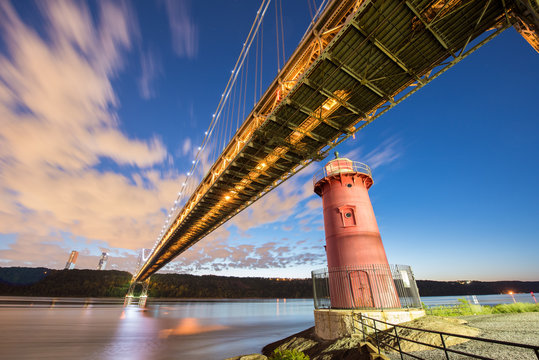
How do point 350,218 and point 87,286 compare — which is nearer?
point 350,218

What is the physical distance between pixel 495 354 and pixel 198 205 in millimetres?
21408

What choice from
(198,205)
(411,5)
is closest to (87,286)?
(198,205)

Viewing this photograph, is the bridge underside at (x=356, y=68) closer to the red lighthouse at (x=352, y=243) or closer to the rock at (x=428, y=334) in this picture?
the red lighthouse at (x=352, y=243)

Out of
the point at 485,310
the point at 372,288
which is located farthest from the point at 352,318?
the point at 485,310

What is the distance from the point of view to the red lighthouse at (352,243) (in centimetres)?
1160

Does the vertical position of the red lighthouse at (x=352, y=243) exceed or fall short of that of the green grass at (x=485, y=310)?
it exceeds it

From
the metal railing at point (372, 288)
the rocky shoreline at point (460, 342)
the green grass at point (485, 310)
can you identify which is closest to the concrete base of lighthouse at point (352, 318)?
the rocky shoreline at point (460, 342)

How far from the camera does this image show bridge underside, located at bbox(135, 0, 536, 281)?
694 centimetres

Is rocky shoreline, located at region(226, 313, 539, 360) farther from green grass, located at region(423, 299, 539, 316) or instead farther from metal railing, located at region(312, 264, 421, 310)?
green grass, located at region(423, 299, 539, 316)

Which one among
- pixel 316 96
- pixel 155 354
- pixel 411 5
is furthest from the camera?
pixel 155 354

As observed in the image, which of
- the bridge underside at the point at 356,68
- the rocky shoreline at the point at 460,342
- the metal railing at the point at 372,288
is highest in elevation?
the bridge underside at the point at 356,68

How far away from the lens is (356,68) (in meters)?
8.70

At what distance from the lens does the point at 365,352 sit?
726 centimetres

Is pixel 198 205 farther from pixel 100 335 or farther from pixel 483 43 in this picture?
pixel 483 43
